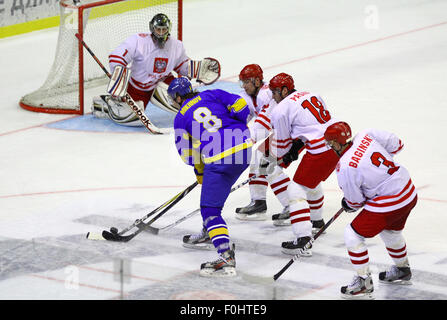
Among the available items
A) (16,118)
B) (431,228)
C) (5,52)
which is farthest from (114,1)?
(431,228)

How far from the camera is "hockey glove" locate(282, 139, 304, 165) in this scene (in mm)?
6023

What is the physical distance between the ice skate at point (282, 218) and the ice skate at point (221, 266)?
0.99 metres

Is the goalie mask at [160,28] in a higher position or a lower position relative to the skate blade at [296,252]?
higher

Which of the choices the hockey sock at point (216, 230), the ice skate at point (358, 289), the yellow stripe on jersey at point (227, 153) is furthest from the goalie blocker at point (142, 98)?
the ice skate at point (358, 289)

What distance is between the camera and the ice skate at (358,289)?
198 inches

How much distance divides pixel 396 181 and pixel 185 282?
Answer: 4.40 ft

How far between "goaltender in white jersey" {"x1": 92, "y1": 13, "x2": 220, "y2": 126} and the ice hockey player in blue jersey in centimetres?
310

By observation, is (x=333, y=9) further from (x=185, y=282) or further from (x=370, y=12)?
(x=185, y=282)

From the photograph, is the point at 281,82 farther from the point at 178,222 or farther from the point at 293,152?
the point at 178,222

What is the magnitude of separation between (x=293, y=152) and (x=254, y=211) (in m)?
0.67

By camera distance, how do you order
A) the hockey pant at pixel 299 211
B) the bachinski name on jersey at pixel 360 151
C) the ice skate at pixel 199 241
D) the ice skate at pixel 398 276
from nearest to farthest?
the bachinski name on jersey at pixel 360 151
the ice skate at pixel 398 276
the hockey pant at pixel 299 211
the ice skate at pixel 199 241

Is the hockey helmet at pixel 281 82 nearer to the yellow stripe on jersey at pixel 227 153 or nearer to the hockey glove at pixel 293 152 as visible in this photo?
the hockey glove at pixel 293 152

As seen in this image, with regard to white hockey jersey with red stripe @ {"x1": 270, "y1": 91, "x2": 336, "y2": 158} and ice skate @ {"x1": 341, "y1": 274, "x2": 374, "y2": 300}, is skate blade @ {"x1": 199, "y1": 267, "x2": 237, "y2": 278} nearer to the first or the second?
ice skate @ {"x1": 341, "y1": 274, "x2": 374, "y2": 300}

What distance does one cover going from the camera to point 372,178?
502 cm
